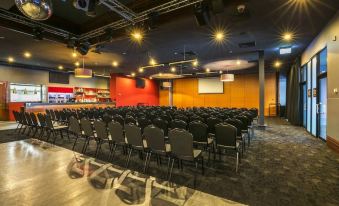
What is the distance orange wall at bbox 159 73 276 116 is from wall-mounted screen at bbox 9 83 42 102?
40.9 feet

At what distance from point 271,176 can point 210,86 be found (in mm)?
15439

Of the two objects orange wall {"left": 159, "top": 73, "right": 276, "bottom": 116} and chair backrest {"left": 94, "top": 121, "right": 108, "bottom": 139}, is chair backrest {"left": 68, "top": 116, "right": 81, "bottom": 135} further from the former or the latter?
orange wall {"left": 159, "top": 73, "right": 276, "bottom": 116}

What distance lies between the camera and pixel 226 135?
377 cm

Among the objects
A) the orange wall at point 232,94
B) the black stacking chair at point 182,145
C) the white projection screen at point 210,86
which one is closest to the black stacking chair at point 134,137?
the black stacking chair at point 182,145

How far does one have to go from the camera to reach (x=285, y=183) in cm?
312

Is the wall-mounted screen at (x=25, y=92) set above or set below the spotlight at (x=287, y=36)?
below

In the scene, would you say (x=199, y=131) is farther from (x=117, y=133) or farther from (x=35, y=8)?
Result: (x=35, y=8)

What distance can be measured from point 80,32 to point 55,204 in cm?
629

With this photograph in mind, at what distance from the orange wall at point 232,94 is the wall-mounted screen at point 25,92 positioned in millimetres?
12480

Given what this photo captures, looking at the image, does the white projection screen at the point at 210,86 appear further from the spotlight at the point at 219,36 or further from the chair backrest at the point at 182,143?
the chair backrest at the point at 182,143

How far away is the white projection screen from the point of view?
17.9 m

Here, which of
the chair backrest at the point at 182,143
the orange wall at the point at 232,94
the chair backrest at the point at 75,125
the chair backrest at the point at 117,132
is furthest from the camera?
the orange wall at the point at 232,94

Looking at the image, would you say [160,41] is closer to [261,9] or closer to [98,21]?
[98,21]

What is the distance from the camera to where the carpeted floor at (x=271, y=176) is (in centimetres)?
268
